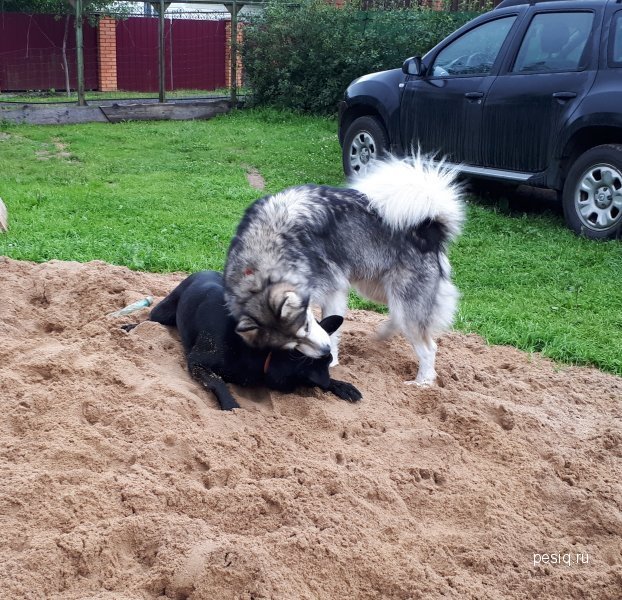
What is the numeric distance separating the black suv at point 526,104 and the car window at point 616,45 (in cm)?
1

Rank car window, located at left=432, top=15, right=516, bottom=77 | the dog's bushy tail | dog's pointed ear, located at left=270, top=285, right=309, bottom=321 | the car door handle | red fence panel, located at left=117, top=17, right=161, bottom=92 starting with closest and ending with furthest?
1. dog's pointed ear, located at left=270, top=285, right=309, bottom=321
2. the dog's bushy tail
3. the car door handle
4. car window, located at left=432, top=15, right=516, bottom=77
5. red fence panel, located at left=117, top=17, right=161, bottom=92

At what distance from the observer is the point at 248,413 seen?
4434 millimetres

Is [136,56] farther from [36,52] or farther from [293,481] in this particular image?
[293,481]

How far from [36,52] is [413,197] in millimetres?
21841

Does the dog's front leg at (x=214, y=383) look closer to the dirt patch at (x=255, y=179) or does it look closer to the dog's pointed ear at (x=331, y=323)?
the dog's pointed ear at (x=331, y=323)

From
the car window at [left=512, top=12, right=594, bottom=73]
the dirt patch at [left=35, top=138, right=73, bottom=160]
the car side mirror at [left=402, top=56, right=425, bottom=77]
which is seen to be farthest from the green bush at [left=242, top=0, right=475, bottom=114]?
the car window at [left=512, top=12, right=594, bottom=73]

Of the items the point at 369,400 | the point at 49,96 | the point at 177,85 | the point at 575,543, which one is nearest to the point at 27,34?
the point at 49,96

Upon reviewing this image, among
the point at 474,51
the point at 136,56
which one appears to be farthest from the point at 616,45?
the point at 136,56

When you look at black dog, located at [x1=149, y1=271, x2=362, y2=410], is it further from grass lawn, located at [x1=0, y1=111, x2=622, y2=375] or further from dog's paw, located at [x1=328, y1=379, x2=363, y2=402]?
grass lawn, located at [x1=0, y1=111, x2=622, y2=375]

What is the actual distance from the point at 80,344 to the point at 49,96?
64.1 ft

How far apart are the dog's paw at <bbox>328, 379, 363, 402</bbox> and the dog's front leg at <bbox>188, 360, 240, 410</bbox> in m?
0.66

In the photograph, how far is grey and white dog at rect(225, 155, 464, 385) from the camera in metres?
4.75

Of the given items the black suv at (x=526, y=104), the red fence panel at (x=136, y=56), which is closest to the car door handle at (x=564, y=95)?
the black suv at (x=526, y=104)

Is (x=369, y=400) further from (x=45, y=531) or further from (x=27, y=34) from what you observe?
(x=27, y=34)
